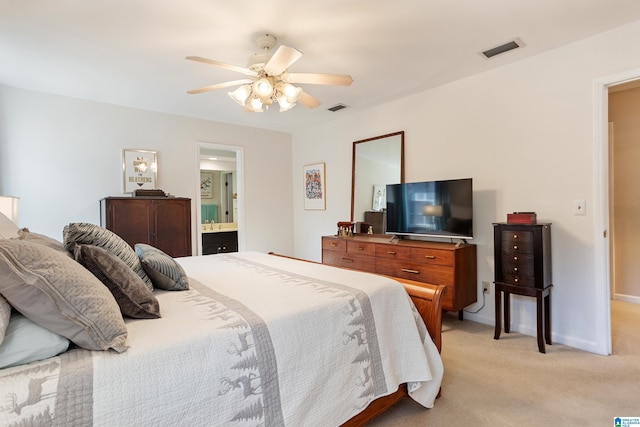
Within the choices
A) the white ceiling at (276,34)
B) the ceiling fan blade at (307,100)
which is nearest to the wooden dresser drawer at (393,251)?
the ceiling fan blade at (307,100)

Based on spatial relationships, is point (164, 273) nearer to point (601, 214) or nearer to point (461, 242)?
point (461, 242)

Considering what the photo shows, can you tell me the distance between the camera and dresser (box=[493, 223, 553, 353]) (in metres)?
2.47

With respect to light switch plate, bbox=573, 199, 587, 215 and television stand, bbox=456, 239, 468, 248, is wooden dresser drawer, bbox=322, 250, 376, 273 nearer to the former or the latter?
television stand, bbox=456, 239, 468, 248

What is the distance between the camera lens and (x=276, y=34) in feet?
7.64

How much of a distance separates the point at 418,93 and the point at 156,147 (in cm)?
335

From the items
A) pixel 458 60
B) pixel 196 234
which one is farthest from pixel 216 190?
pixel 458 60

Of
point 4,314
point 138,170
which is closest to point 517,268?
point 4,314

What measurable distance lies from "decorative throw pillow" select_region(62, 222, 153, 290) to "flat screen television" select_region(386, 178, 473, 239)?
259 centimetres

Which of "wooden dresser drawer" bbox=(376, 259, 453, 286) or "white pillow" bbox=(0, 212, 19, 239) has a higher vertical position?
"white pillow" bbox=(0, 212, 19, 239)

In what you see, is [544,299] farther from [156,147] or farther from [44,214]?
[44,214]

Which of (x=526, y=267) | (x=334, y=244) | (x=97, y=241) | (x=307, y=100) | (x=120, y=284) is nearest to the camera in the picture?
(x=120, y=284)

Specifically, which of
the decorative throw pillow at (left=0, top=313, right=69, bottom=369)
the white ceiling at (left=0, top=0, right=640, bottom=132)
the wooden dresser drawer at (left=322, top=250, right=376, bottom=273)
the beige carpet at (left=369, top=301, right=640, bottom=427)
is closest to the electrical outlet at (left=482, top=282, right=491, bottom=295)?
the beige carpet at (left=369, top=301, right=640, bottom=427)

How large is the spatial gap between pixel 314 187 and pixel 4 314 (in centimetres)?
427

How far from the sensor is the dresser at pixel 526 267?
2.47 metres
